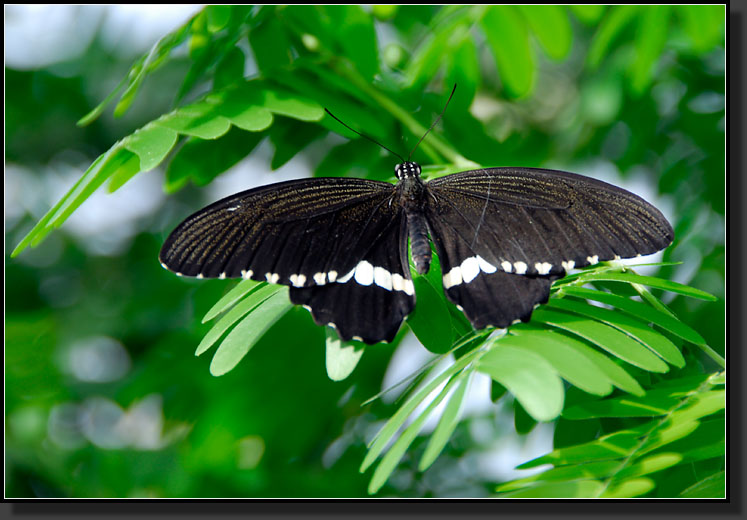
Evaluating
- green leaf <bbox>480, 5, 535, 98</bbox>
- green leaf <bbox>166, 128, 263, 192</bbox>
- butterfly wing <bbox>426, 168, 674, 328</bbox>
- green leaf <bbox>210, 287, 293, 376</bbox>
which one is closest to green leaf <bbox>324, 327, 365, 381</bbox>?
green leaf <bbox>210, 287, 293, 376</bbox>

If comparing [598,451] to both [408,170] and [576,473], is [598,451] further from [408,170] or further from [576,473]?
[408,170]

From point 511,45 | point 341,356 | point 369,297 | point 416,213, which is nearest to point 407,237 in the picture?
point 416,213

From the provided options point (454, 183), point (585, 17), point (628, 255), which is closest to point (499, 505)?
point (628, 255)

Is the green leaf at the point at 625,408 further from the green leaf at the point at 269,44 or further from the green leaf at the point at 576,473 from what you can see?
the green leaf at the point at 269,44

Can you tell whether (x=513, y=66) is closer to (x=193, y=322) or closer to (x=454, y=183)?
(x=454, y=183)

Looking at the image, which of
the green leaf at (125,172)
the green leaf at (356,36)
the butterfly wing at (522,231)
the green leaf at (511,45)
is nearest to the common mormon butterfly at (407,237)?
the butterfly wing at (522,231)

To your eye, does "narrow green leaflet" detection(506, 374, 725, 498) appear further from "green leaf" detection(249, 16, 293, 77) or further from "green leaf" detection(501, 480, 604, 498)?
"green leaf" detection(249, 16, 293, 77)
